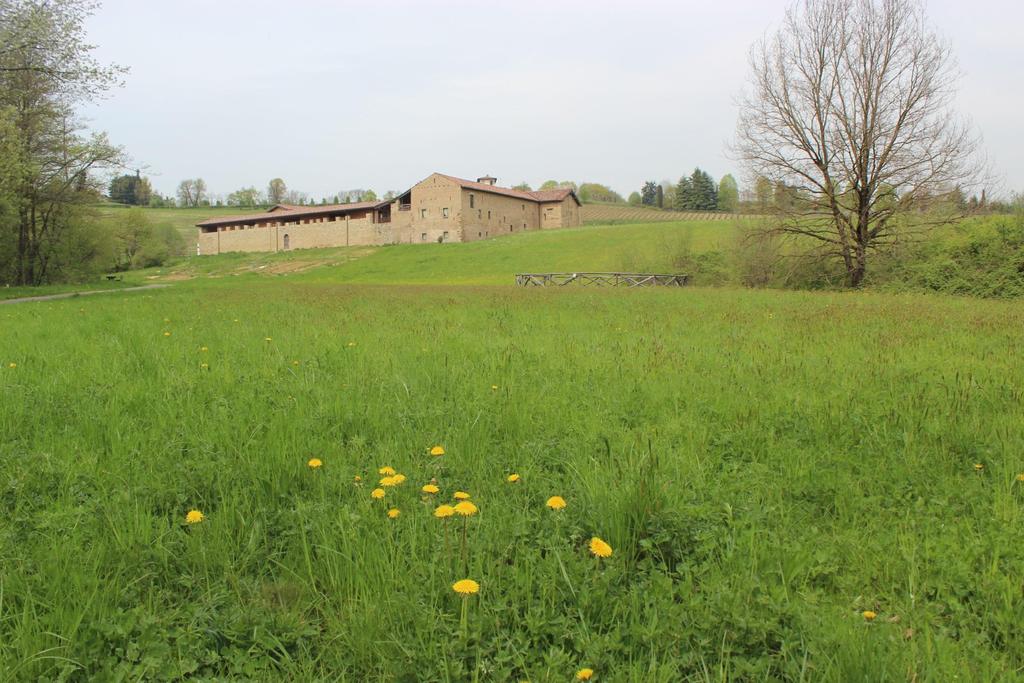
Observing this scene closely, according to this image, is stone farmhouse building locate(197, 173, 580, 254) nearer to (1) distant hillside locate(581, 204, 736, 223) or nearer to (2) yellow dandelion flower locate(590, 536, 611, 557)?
(1) distant hillside locate(581, 204, 736, 223)

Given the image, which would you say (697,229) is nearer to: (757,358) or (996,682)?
(757,358)

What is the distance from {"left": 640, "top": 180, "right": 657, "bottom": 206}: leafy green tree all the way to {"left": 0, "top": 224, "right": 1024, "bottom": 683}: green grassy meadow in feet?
438

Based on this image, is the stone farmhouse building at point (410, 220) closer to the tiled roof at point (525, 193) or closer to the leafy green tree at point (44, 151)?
the tiled roof at point (525, 193)

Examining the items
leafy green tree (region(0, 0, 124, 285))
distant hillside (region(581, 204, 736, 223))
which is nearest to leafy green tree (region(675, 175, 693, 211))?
distant hillside (region(581, 204, 736, 223))

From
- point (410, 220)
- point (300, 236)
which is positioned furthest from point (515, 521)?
point (300, 236)

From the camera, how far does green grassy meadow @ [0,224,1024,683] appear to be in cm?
178

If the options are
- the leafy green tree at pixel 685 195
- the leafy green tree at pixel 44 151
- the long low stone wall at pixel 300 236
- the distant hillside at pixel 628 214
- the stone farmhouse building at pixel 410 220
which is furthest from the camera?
the leafy green tree at pixel 685 195

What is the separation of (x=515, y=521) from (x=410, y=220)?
78.5m

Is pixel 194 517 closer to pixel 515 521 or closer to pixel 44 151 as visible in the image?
pixel 515 521

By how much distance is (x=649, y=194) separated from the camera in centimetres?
13288

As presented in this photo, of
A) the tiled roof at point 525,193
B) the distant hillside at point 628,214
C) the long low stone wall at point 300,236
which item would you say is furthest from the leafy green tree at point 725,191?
the long low stone wall at point 300,236

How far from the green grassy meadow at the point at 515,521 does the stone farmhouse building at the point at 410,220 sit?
71.7 metres

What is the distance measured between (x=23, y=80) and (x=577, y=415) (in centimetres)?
3126

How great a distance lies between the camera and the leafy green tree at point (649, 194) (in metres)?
132
